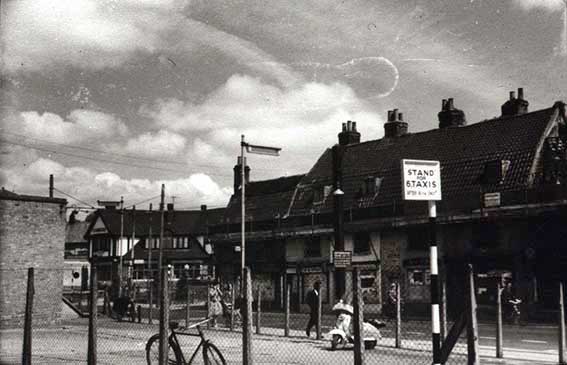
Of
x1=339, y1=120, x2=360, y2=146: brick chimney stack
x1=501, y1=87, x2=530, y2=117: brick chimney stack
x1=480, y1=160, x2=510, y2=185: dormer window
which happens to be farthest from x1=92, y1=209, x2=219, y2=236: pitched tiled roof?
x1=480, y1=160, x2=510, y2=185: dormer window

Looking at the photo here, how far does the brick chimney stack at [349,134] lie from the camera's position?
43719 millimetres

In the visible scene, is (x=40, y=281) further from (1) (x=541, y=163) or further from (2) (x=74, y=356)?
(1) (x=541, y=163)

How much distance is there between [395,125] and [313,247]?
31.1 ft

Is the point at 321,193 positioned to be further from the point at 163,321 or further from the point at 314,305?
the point at 163,321

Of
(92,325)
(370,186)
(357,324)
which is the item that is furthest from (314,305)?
(370,186)

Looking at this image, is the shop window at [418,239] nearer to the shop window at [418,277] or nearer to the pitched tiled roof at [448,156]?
the shop window at [418,277]

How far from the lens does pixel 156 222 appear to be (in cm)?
7762

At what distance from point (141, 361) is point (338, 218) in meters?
17.6

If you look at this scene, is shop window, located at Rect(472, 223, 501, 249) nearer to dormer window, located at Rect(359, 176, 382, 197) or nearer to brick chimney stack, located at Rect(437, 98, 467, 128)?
dormer window, located at Rect(359, 176, 382, 197)

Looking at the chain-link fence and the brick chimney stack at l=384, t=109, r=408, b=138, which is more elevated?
the brick chimney stack at l=384, t=109, r=408, b=138

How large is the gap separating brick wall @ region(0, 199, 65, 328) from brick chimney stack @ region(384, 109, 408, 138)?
22.3 m

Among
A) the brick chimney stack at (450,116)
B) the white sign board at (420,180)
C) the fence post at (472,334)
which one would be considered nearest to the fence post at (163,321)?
the white sign board at (420,180)

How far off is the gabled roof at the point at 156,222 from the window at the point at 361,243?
4124 centimetres

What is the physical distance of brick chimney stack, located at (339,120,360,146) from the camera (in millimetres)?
43719
